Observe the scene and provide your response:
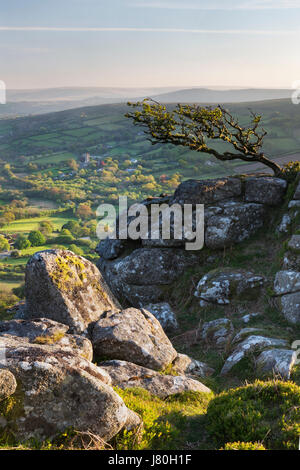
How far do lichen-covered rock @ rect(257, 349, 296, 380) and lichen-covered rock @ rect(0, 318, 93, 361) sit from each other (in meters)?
6.09

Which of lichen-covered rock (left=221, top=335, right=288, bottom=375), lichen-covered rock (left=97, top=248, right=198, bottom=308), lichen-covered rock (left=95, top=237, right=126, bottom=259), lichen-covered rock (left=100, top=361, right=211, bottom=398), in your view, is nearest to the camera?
lichen-covered rock (left=100, top=361, right=211, bottom=398)

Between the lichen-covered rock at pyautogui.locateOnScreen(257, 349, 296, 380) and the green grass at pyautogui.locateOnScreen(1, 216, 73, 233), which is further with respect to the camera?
the green grass at pyautogui.locateOnScreen(1, 216, 73, 233)

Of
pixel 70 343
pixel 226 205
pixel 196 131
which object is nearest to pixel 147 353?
pixel 70 343

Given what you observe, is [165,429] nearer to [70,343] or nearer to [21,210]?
[70,343]

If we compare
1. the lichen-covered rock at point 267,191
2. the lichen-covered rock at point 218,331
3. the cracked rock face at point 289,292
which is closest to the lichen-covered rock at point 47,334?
the lichen-covered rock at point 218,331

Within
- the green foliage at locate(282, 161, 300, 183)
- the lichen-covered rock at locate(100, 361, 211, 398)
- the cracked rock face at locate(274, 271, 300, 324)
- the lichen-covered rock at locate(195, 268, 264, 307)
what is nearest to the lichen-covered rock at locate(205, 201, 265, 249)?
the lichen-covered rock at locate(195, 268, 264, 307)

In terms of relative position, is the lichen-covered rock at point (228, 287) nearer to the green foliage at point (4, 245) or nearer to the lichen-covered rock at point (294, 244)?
the lichen-covered rock at point (294, 244)

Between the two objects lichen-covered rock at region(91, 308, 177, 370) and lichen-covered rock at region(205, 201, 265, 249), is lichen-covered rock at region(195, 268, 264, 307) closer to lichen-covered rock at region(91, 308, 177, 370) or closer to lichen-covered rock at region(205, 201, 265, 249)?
lichen-covered rock at region(205, 201, 265, 249)

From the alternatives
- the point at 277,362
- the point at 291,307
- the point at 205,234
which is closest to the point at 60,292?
the point at 277,362

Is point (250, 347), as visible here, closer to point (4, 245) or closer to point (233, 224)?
point (233, 224)

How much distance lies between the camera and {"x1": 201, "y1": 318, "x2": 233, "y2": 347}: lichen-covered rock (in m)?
16.2

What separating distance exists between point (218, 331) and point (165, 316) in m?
3.35

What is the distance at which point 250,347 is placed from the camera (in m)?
13.5

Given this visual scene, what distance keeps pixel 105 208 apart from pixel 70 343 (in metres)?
178
